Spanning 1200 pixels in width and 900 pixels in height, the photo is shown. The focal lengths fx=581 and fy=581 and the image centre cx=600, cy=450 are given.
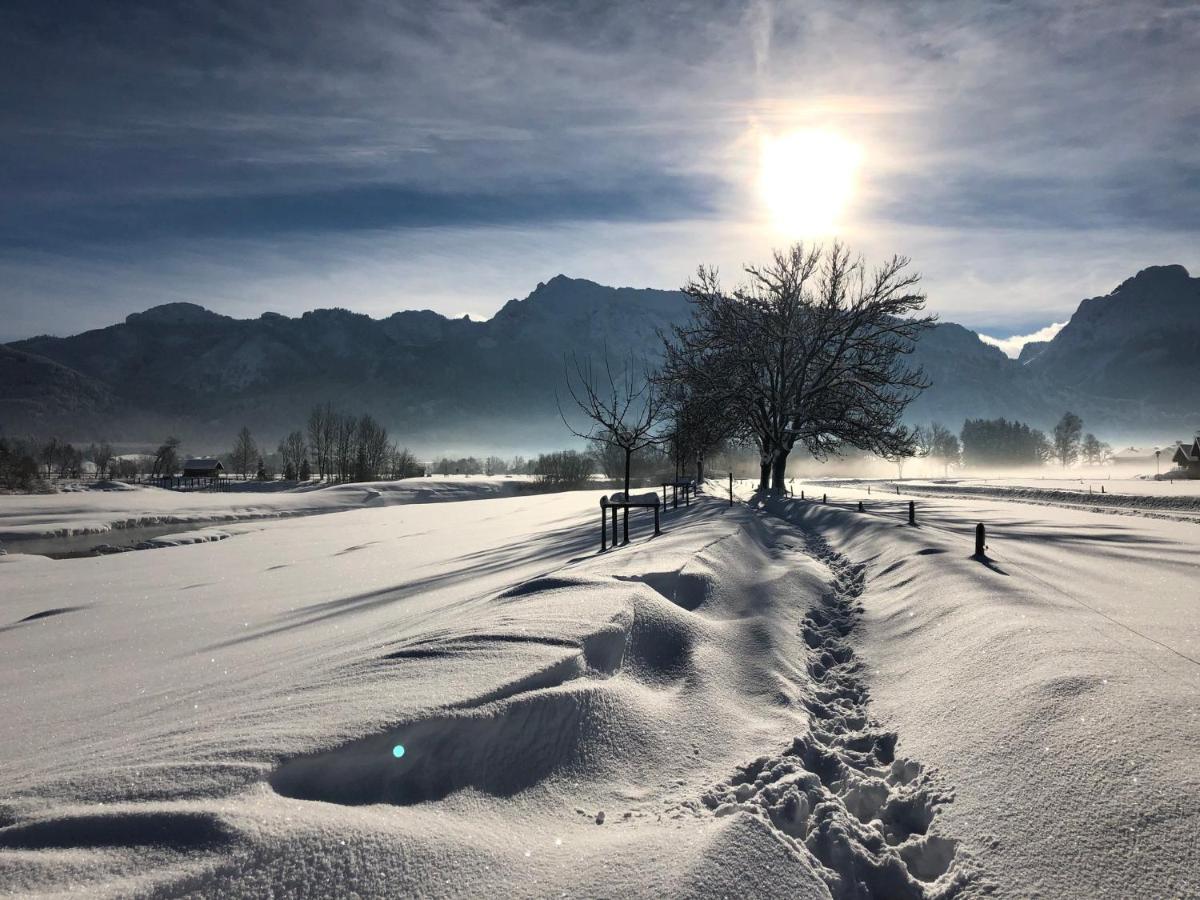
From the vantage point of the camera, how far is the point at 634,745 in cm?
382

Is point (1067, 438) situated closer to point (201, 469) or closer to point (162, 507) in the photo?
point (162, 507)

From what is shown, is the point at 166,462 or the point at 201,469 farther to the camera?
the point at 166,462

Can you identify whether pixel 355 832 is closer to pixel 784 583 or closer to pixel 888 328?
pixel 784 583

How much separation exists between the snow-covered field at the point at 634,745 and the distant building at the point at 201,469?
10832 cm

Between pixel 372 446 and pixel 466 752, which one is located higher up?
pixel 372 446

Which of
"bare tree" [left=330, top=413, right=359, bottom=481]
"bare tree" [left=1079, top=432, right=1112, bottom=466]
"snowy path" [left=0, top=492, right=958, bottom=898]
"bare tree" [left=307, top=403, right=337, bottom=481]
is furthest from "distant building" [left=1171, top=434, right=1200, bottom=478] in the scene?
"bare tree" [left=307, top=403, right=337, bottom=481]

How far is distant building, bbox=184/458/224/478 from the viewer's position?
98375mm

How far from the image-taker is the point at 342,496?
51844 mm

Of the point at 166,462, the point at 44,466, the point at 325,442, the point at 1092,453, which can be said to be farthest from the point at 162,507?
the point at 1092,453

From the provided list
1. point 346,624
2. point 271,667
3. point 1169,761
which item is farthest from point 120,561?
point 1169,761

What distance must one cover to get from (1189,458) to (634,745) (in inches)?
3958

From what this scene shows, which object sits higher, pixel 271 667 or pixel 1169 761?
pixel 1169 761

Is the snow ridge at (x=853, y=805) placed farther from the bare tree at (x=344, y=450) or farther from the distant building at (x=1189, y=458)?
the distant building at (x=1189, y=458)

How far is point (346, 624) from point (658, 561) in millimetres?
4169
